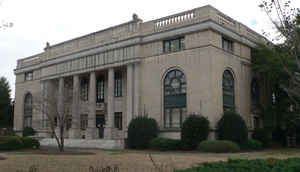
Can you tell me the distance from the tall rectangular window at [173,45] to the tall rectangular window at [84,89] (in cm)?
1449

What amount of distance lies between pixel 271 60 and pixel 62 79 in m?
26.5

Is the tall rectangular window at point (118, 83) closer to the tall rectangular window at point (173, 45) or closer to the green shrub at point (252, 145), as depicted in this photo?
the tall rectangular window at point (173, 45)

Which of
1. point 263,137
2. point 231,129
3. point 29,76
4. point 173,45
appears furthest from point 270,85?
point 29,76

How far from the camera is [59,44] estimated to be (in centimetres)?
4794

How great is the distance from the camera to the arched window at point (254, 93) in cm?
3988

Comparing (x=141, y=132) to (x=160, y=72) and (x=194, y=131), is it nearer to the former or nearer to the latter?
(x=194, y=131)

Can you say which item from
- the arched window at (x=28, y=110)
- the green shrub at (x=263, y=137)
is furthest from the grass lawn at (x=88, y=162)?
the arched window at (x=28, y=110)

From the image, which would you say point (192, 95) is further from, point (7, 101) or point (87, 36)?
point (7, 101)

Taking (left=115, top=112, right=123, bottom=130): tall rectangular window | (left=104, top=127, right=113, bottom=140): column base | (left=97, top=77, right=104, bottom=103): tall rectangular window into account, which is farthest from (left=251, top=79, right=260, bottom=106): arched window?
(left=97, top=77, right=104, bottom=103): tall rectangular window

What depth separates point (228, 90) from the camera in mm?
35562

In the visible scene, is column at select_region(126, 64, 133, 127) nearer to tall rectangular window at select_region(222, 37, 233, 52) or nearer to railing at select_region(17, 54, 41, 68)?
tall rectangular window at select_region(222, 37, 233, 52)

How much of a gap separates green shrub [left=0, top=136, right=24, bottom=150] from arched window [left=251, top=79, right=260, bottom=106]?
25.4 m

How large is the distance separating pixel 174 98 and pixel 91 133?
11.3 meters

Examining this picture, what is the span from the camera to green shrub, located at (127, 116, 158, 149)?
110 ft
